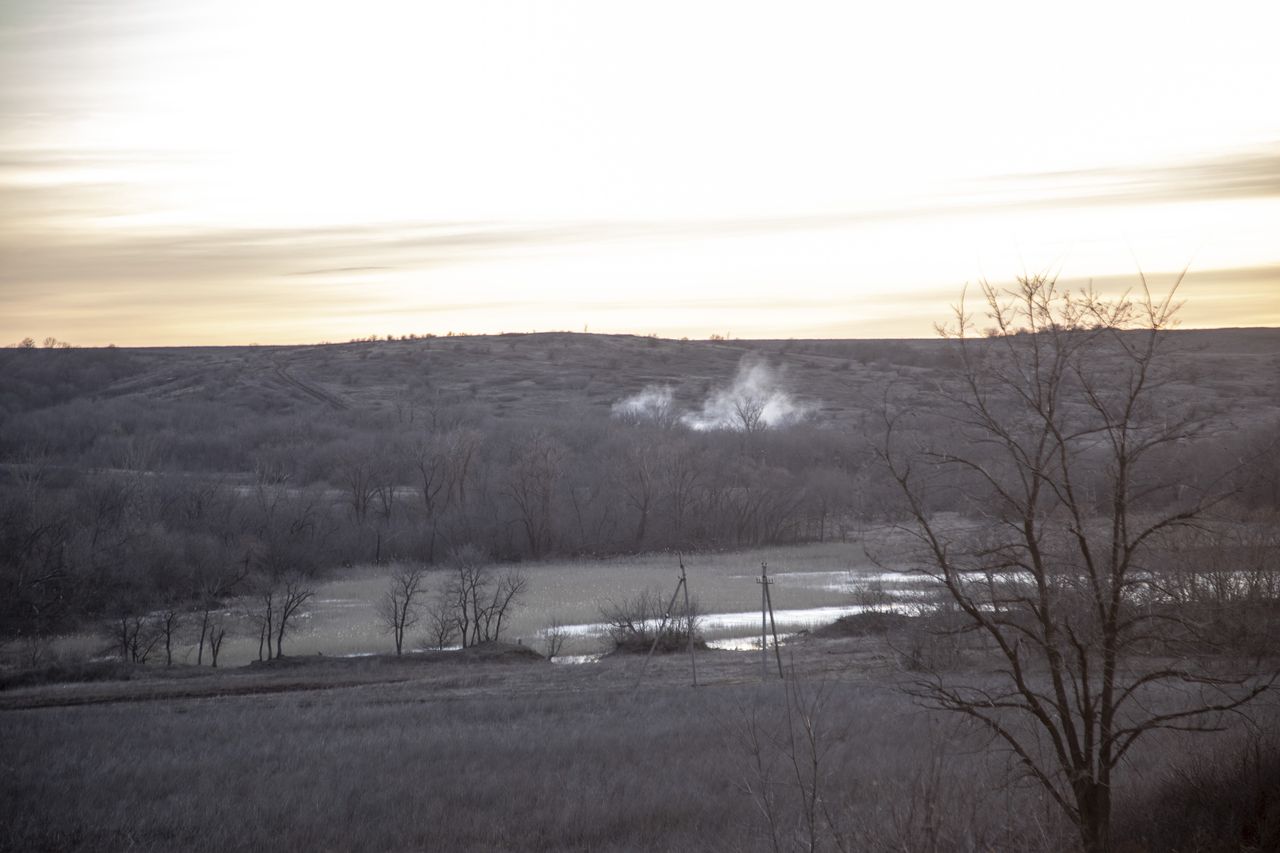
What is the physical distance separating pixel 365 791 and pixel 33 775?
5263mm

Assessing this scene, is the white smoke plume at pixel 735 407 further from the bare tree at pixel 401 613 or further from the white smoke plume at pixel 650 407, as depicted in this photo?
the bare tree at pixel 401 613

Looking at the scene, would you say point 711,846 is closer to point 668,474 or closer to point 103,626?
point 103,626

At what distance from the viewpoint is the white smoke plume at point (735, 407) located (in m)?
88.2

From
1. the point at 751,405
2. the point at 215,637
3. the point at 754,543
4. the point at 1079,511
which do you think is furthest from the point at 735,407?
the point at 1079,511

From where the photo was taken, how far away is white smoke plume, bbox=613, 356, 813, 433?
289 feet

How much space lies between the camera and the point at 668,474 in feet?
214

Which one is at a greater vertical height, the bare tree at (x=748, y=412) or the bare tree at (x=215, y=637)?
the bare tree at (x=748, y=412)

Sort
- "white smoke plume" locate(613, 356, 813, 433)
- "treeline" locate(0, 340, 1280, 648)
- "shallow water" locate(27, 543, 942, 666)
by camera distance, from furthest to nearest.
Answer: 1. "white smoke plume" locate(613, 356, 813, 433)
2. "treeline" locate(0, 340, 1280, 648)
3. "shallow water" locate(27, 543, 942, 666)

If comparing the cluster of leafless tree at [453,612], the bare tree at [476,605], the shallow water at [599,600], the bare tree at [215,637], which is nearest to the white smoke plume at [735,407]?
the shallow water at [599,600]

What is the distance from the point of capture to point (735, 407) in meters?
97.4

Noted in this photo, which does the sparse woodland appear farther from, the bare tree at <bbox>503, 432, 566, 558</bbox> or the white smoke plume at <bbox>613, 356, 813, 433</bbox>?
the white smoke plume at <bbox>613, 356, 813, 433</bbox>

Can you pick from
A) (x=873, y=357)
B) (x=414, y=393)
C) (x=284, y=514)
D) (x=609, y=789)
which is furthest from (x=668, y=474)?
(x=873, y=357)

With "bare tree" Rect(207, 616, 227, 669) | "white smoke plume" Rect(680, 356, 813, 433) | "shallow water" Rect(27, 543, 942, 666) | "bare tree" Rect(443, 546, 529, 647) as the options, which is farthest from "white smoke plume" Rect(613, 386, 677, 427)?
"bare tree" Rect(207, 616, 227, 669)

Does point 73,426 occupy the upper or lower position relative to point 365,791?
upper
